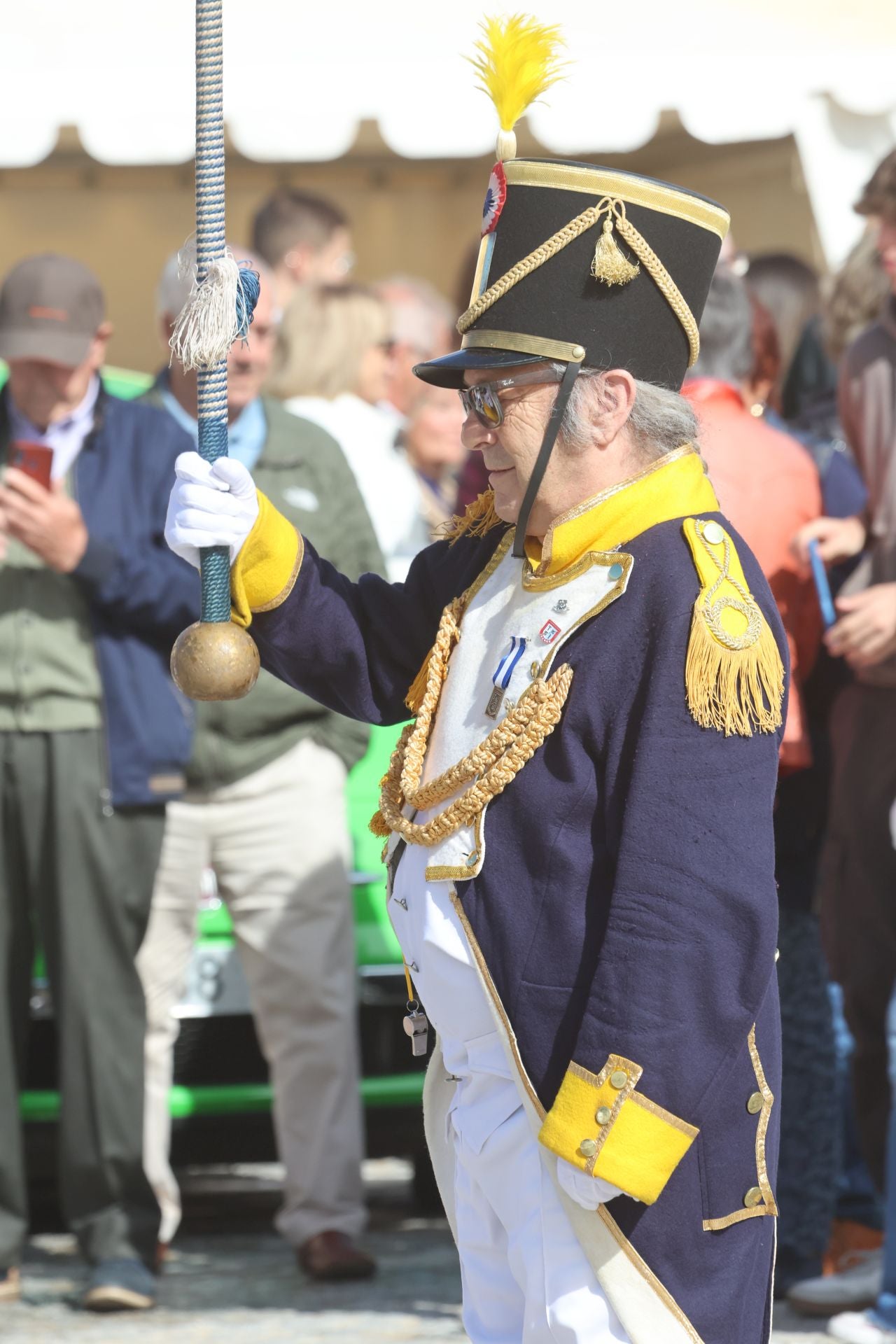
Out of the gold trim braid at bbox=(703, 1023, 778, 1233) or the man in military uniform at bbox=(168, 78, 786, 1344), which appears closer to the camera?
the man in military uniform at bbox=(168, 78, 786, 1344)

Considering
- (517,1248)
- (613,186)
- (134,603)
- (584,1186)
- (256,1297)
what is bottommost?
(256,1297)

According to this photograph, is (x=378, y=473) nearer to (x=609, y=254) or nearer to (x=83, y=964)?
(x=83, y=964)

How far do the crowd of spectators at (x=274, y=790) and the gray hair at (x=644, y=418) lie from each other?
59.5 inches

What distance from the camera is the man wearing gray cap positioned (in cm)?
449

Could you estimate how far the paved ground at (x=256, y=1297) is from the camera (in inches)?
169

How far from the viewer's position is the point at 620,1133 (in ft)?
7.93

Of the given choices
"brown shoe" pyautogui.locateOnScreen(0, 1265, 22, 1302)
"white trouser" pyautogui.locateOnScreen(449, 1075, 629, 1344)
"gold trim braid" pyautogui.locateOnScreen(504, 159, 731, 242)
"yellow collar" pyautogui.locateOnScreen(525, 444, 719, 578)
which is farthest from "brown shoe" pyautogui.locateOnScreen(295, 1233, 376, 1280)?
"gold trim braid" pyautogui.locateOnScreen(504, 159, 731, 242)

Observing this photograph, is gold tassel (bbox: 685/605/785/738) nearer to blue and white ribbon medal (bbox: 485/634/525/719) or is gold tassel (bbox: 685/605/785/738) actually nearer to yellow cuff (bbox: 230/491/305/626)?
blue and white ribbon medal (bbox: 485/634/525/719)

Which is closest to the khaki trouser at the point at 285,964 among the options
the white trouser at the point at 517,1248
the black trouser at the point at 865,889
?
the black trouser at the point at 865,889

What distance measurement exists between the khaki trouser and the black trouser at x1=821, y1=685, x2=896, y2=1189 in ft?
3.82

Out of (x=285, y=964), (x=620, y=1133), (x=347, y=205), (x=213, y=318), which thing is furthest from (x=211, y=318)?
(x=347, y=205)

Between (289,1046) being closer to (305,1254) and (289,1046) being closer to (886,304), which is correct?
(305,1254)

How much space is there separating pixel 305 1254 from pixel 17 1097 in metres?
0.77

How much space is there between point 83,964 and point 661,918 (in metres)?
2.36
